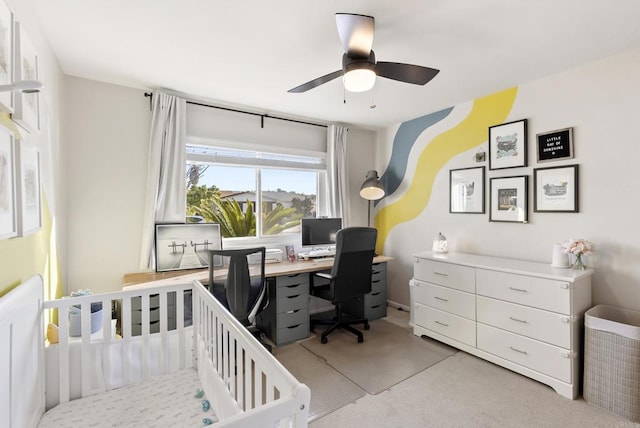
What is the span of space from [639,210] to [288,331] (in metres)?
2.93

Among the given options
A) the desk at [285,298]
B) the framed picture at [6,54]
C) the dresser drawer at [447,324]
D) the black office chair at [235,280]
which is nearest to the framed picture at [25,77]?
the framed picture at [6,54]

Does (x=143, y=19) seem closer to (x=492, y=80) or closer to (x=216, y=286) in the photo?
(x=216, y=286)

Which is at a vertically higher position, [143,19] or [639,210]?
[143,19]

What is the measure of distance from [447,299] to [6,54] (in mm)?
3275

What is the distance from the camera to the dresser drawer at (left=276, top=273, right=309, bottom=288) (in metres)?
2.87

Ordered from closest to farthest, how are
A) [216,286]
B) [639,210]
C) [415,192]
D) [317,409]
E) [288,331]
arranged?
[317,409], [639,210], [216,286], [288,331], [415,192]

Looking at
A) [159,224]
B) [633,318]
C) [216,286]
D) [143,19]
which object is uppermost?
[143,19]

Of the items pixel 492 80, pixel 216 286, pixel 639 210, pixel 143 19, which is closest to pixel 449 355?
pixel 639 210

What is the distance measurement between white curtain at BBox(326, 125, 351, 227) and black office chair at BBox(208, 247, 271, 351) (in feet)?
5.28

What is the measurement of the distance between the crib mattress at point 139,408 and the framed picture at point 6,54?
4.56 feet

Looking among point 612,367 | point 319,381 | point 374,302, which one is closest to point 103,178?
point 319,381

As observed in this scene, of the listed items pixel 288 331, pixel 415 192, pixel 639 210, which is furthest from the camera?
pixel 415 192

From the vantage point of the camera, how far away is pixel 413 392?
2.15 meters

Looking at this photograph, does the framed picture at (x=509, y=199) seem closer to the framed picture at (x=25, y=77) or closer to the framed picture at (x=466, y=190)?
the framed picture at (x=466, y=190)
